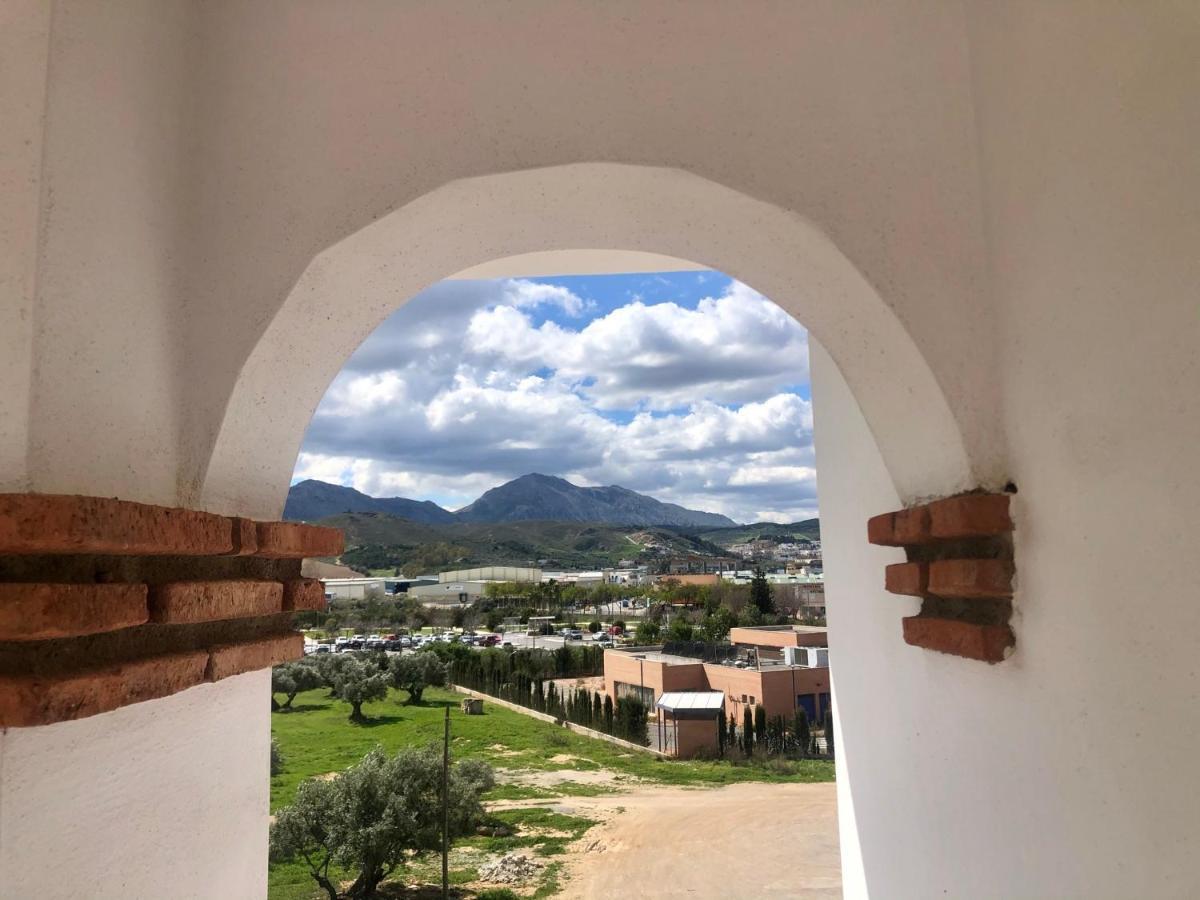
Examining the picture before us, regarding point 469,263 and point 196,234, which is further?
point 469,263

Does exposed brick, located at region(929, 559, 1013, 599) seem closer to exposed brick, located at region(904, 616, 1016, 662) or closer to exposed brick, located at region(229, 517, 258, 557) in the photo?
exposed brick, located at region(904, 616, 1016, 662)

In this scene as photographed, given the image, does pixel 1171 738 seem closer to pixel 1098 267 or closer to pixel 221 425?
pixel 1098 267

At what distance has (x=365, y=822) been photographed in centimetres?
1203

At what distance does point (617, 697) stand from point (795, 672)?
4732 millimetres

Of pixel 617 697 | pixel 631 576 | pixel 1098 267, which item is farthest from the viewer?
pixel 631 576

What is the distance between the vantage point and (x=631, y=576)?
22469 mm

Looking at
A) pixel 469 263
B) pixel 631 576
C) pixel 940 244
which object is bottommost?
pixel 631 576

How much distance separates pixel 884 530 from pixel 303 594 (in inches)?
44.2

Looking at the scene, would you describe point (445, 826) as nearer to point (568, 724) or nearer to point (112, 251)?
point (568, 724)

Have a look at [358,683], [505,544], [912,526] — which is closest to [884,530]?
[912,526]

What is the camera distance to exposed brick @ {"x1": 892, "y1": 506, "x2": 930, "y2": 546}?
1.36 m

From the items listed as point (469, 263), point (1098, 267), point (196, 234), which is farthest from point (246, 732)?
point (1098, 267)

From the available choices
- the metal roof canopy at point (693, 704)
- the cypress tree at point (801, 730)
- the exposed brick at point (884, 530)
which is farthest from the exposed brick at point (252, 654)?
the metal roof canopy at point (693, 704)

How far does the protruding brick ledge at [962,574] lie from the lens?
1.21m
